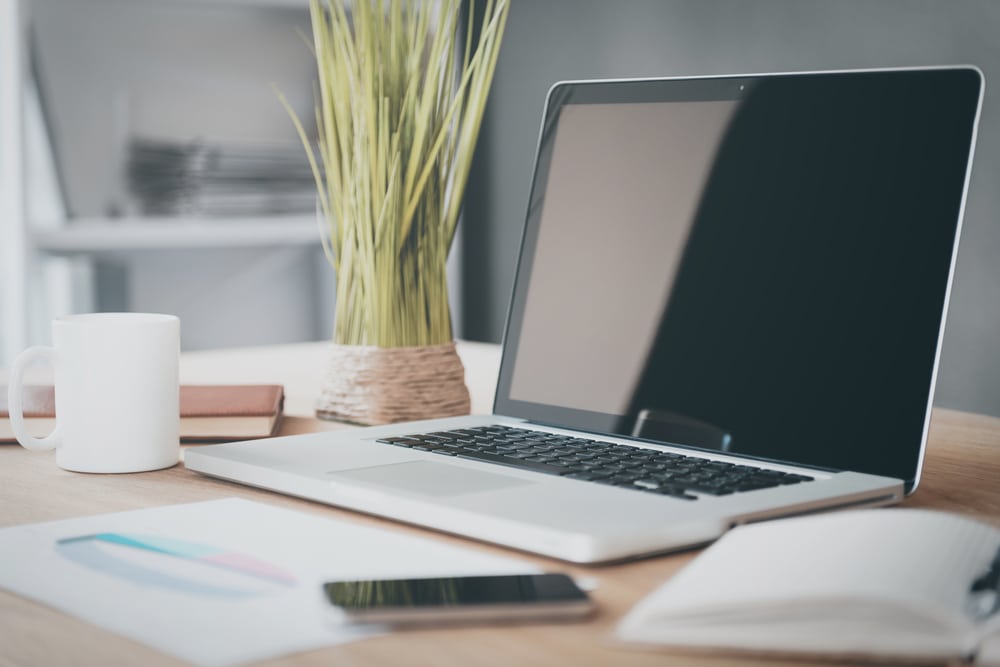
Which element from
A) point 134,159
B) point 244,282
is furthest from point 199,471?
point 244,282

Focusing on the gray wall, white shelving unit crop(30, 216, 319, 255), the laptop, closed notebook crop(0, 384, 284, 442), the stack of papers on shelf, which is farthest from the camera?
the stack of papers on shelf

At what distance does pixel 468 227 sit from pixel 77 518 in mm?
2723

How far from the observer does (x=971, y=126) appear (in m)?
0.78

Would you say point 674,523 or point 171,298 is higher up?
point 674,523

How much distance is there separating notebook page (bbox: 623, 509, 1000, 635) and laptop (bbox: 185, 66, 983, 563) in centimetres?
8

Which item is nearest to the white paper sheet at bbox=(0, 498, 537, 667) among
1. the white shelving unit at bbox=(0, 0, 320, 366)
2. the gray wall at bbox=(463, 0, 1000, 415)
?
the white shelving unit at bbox=(0, 0, 320, 366)

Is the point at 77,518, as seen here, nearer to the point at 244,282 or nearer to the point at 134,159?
the point at 134,159

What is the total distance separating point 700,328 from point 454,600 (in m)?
0.43

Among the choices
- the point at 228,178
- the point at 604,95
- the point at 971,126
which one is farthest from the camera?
the point at 228,178

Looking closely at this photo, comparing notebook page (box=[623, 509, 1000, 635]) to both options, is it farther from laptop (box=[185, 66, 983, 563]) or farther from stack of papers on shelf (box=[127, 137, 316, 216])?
stack of papers on shelf (box=[127, 137, 316, 216])

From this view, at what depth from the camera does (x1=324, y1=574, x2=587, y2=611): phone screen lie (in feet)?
1.70

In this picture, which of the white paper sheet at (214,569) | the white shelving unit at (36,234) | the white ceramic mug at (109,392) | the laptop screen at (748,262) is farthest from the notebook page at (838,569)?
the white shelving unit at (36,234)

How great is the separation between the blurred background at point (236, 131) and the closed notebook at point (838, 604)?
1998 mm

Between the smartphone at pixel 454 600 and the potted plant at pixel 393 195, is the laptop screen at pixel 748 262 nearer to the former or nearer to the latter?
the potted plant at pixel 393 195
